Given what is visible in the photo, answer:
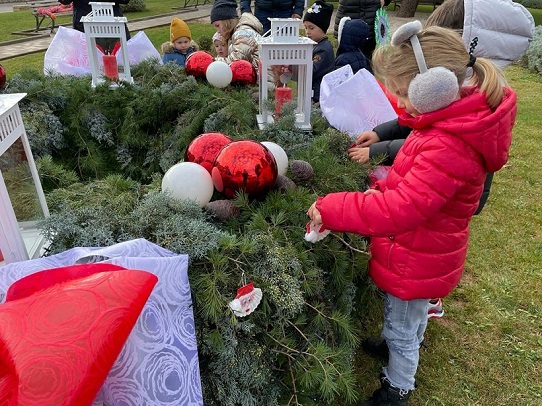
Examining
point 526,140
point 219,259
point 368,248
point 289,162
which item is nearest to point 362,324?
point 368,248

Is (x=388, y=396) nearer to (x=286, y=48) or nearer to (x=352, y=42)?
(x=286, y=48)

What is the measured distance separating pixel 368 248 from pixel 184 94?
4.95 feet

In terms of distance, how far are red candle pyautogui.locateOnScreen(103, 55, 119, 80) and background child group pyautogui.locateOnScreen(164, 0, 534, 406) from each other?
1833 millimetres

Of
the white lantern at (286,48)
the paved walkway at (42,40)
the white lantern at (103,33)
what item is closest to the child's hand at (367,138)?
the white lantern at (286,48)

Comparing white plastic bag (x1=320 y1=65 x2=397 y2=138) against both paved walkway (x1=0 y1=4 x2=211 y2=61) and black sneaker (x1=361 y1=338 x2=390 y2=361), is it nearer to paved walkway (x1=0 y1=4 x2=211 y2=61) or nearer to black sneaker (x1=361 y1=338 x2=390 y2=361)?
black sneaker (x1=361 y1=338 x2=390 y2=361)

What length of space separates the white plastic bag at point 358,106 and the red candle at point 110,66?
1.49 meters

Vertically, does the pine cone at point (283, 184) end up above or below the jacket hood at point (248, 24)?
below

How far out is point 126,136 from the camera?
2.63 metres

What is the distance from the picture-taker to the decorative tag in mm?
1313

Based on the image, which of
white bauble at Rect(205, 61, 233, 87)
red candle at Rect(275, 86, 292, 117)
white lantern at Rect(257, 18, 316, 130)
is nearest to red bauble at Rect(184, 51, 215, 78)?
white bauble at Rect(205, 61, 233, 87)

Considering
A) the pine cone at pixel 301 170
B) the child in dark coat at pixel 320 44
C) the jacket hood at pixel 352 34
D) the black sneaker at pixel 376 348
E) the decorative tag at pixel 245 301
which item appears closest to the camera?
the decorative tag at pixel 245 301

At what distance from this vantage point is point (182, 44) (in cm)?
400

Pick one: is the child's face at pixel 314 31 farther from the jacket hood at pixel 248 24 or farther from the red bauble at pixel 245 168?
the red bauble at pixel 245 168

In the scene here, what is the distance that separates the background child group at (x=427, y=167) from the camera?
4.59ft
